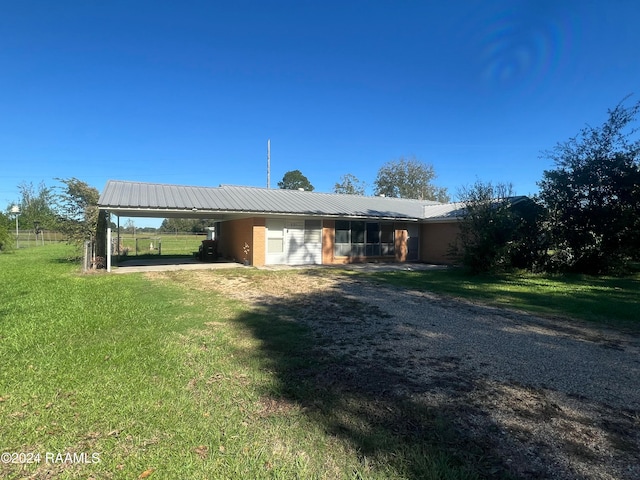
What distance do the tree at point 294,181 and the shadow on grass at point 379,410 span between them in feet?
226

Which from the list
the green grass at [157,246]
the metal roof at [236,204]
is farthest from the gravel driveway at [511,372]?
the green grass at [157,246]

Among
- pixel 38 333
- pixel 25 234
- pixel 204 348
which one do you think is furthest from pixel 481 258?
pixel 25 234

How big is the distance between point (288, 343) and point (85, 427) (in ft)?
8.67

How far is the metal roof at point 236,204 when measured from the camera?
49.0 feet

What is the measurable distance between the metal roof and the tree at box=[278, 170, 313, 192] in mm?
50787

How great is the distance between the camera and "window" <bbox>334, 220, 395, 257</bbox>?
61.6 feet

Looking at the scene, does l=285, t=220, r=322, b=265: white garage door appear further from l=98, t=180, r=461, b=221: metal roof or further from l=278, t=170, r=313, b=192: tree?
l=278, t=170, r=313, b=192: tree

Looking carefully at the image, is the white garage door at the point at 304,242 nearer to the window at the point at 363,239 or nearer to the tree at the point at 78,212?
the window at the point at 363,239

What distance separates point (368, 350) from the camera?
4875 mm

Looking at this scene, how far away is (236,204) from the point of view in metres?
16.6

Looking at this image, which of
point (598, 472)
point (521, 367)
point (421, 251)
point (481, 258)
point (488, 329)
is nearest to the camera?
point (598, 472)

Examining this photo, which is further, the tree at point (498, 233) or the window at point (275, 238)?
the window at point (275, 238)

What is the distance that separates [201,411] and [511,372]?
3.28 metres

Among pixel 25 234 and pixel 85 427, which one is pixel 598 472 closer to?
pixel 85 427
